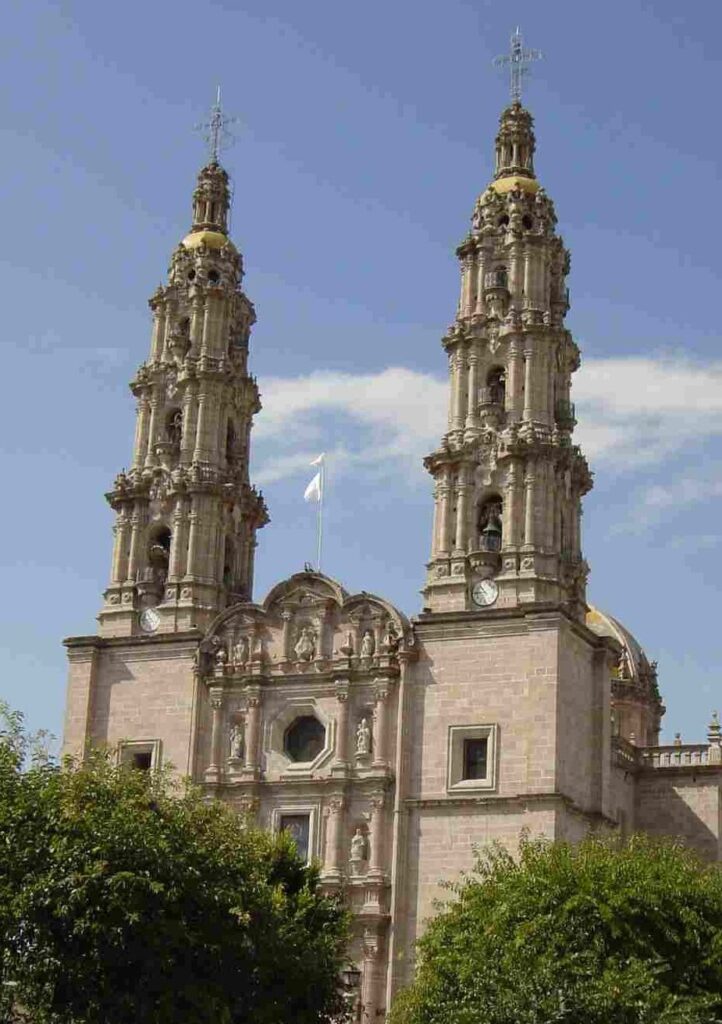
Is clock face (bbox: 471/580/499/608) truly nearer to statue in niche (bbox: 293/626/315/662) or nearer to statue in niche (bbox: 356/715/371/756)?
statue in niche (bbox: 356/715/371/756)

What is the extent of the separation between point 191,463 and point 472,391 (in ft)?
31.5

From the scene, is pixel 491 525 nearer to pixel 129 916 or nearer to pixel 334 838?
pixel 334 838

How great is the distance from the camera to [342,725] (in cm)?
5381

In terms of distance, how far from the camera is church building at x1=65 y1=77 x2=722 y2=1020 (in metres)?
51.6

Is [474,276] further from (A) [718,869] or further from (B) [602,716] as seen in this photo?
(A) [718,869]

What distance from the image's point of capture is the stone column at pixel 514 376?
184 ft

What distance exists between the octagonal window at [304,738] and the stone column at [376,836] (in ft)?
9.87

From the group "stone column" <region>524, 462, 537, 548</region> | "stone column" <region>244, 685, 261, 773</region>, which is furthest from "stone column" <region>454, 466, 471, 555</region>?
"stone column" <region>244, 685, 261, 773</region>

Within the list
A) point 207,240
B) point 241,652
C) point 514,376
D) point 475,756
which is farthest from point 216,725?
point 207,240

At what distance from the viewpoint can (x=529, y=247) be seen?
5778cm

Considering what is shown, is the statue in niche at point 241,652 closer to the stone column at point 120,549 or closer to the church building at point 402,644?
the church building at point 402,644

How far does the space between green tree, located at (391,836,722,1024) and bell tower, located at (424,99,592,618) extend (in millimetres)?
12089

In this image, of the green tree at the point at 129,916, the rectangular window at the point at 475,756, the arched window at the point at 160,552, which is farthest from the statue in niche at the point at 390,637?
the green tree at the point at 129,916

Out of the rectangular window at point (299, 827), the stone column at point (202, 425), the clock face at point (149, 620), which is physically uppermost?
the stone column at point (202, 425)
